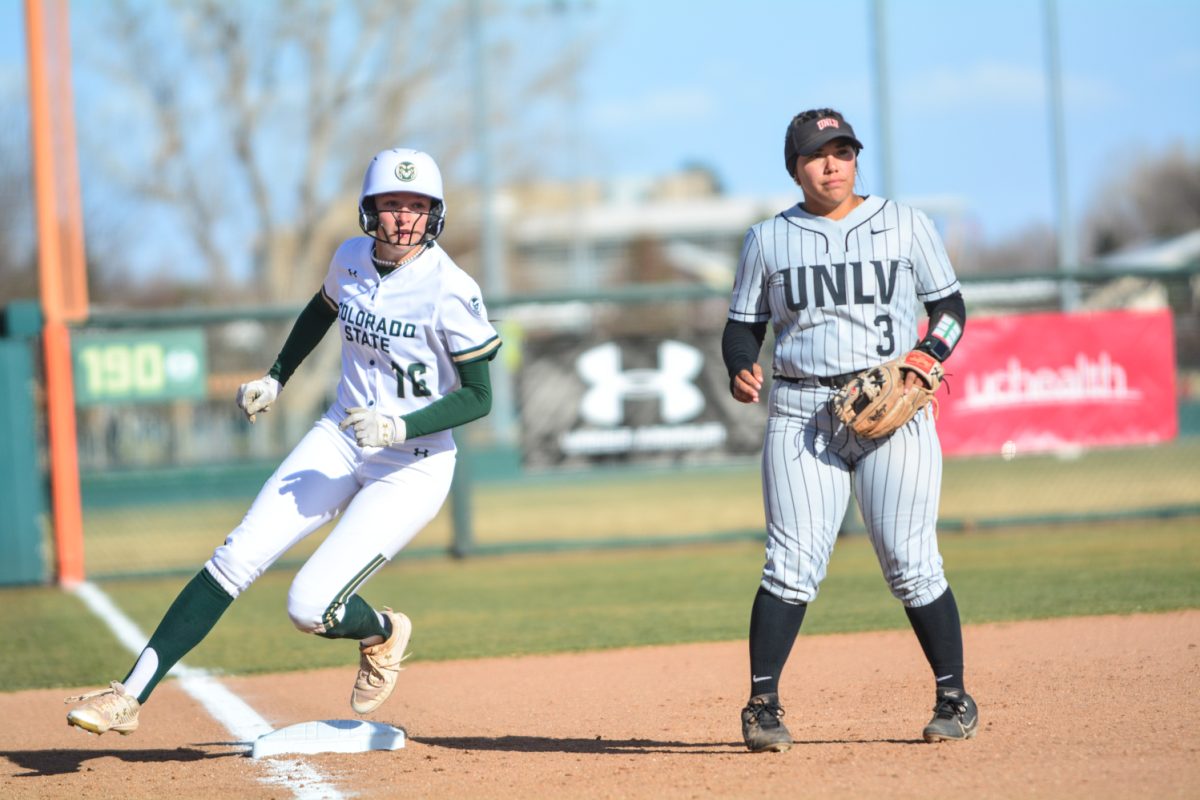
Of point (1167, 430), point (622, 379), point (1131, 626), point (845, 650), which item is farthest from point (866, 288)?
point (1167, 430)

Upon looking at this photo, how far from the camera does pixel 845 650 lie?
699 centimetres

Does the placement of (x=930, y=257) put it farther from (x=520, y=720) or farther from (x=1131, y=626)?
(x=1131, y=626)

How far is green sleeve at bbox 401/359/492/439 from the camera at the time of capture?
485 cm

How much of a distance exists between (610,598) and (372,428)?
202 inches

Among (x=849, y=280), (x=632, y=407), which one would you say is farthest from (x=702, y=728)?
(x=632, y=407)

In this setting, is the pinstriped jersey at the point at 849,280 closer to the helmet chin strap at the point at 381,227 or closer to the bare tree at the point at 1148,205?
the helmet chin strap at the point at 381,227

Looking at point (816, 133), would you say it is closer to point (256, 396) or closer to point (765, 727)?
point (765, 727)

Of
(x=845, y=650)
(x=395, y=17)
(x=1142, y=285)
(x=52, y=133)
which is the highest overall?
(x=395, y=17)

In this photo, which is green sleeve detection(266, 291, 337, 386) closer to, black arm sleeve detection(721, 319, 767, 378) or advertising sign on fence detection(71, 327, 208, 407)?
black arm sleeve detection(721, 319, 767, 378)

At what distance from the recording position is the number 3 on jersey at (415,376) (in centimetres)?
506

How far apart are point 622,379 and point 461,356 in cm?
714

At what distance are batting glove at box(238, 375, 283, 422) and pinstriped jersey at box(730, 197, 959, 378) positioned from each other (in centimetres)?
176

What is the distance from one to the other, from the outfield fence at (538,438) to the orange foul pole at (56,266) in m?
0.18

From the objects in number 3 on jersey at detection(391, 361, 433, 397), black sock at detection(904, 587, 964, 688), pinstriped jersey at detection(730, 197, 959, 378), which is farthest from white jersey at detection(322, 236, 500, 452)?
black sock at detection(904, 587, 964, 688)
